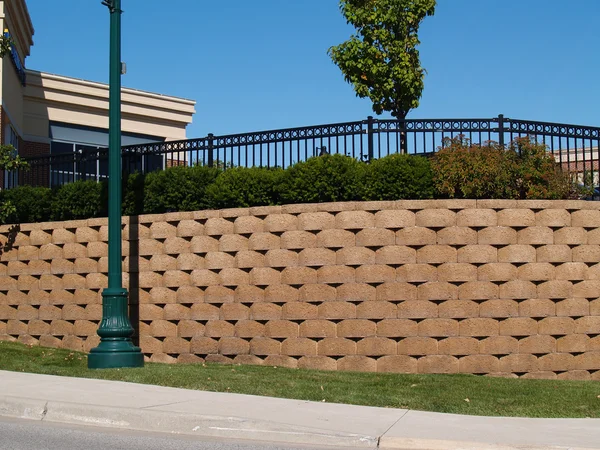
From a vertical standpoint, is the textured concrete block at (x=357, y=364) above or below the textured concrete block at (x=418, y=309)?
below

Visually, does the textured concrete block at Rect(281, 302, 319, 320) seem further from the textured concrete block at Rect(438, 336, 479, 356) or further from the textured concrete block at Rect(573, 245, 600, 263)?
the textured concrete block at Rect(573, 245, 600, 263)

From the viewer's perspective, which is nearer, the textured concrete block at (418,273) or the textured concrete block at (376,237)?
the textured concrete block at (418,273)

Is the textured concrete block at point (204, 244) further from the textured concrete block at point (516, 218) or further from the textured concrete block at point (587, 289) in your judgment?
the textured concrete block at point (587, 289)

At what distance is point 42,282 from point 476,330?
26.4 ft

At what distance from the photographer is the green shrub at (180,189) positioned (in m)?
15.8

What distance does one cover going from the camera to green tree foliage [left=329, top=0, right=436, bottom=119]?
22609mm

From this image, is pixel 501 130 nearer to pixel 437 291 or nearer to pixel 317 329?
pixel 437 291

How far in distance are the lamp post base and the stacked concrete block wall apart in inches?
69.9

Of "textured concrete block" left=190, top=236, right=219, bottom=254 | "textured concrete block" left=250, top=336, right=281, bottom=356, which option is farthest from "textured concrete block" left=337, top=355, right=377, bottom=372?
"textured concrete block" left=190, top=236, right=219, bottom=254

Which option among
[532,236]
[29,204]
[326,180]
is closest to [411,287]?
[532,236]

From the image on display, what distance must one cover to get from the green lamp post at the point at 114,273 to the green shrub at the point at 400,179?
3.90m

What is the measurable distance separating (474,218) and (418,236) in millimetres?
886

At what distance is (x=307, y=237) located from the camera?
14.3 m

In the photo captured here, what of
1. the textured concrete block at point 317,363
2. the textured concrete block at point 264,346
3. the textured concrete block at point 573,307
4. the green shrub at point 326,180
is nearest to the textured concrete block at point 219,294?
the textured concrete block at point 264,346
